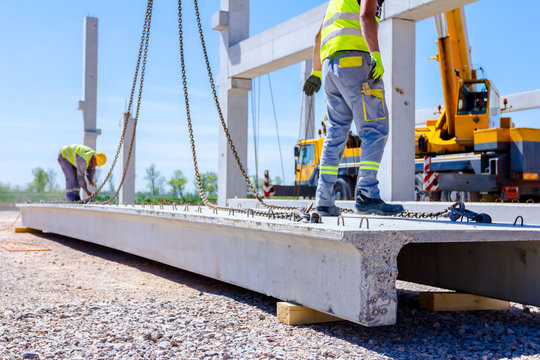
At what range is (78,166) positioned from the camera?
35.6ft

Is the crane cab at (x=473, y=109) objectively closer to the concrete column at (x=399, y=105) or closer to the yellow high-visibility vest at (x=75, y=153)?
the concrete column at (x=399, y=105)

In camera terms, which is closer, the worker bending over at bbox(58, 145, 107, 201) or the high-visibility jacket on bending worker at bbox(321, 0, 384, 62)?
the high-visibility jacket on bending worker at bbox(321, 0, 384, 62)

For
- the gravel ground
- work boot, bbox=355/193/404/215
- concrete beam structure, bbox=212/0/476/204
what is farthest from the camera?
concrete beam structure, bbox=212/0/476/204

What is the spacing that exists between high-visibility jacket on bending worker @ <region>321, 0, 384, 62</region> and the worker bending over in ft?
24.9

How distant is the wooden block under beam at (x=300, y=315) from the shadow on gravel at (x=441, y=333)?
0.04m

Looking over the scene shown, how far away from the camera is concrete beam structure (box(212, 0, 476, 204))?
26.6ft

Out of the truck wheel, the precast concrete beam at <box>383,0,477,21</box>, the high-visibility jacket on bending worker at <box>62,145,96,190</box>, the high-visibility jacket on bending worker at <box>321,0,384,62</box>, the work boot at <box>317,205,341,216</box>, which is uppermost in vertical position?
the precast concrete beam at <box>383,0,477,21</box>

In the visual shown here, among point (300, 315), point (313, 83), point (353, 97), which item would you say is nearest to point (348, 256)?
point (300, 315)

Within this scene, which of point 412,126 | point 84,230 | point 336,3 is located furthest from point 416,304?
point 84,230

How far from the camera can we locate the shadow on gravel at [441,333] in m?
2.98

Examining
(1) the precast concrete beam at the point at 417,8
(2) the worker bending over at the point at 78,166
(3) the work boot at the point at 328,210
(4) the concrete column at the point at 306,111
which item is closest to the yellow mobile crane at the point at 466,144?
(4) the concrete column at the point at 306,111

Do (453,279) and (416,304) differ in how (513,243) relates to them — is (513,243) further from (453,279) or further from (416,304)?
(416,304)

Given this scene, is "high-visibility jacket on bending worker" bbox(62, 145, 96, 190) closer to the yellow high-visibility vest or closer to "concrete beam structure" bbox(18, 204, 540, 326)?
the yellow high-visibility vest

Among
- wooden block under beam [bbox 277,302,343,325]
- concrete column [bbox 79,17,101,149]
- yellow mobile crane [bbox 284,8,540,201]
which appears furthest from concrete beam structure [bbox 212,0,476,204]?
Result: concrete column [bbox 79,17,101,149]
